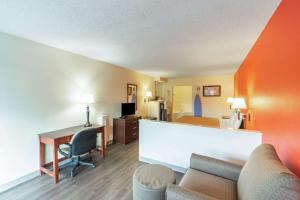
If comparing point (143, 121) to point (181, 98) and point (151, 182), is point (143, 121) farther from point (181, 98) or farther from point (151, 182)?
point (181, 98)

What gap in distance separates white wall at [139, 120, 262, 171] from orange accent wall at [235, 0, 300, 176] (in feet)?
1.01

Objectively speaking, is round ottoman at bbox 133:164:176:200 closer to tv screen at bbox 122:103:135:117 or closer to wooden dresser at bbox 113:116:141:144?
wooden dresser at bbox 113:116:141:144

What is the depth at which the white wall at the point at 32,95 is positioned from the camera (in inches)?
84.4

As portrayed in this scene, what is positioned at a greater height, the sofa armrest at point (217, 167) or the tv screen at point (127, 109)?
the tv screen at point (127, 109)

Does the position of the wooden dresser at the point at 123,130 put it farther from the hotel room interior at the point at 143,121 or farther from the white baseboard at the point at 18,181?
the white baseboard at the point at 18,181

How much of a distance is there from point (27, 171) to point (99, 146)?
1.47 metres

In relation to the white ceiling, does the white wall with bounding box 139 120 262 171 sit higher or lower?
lower

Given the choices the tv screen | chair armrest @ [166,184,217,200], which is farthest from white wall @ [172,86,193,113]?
chair armrest @ [166,184,217,200]

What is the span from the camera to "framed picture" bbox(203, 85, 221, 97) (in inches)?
254

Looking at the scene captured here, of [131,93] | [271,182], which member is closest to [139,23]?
[271,182]

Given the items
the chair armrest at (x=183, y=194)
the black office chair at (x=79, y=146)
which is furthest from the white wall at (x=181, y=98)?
the chair armrest at (x=183, y=194)

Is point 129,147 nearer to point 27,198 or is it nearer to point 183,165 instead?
point 183,165

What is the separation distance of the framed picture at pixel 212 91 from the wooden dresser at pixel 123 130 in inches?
157

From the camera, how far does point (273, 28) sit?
166cm
